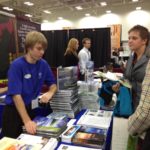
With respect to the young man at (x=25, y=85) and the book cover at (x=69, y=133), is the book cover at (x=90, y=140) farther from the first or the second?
the young man at (x=25, y=85)

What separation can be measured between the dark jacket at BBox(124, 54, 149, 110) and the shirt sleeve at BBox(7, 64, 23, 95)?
2.93 ft

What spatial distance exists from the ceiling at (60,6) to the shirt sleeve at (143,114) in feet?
21.4

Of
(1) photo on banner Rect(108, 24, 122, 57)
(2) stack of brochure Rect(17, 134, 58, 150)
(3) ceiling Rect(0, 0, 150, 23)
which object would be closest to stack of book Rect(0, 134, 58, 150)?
(2) stack of brochure Rect(17, 134, 58, 150)

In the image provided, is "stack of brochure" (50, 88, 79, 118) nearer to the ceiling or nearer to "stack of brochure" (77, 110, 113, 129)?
"stack of brochure" (77, 110, 113, 129)

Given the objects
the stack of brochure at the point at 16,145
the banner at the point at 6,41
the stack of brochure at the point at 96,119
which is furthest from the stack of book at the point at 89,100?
the banner at the point at 6,41

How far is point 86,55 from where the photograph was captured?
412 centimetres

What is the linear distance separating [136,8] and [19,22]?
255 inches

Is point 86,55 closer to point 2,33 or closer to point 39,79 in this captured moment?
point 2,33

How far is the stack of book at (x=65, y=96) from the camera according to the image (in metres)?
1.74

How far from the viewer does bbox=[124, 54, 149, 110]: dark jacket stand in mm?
1562

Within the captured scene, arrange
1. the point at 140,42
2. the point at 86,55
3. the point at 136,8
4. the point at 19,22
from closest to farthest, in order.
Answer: the point at 140,42
the point at 19,22
the point at 86,55
the point at 136,8

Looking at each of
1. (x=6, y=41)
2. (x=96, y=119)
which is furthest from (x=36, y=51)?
(x=6, y=41)

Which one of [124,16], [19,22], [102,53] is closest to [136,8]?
[124,16]

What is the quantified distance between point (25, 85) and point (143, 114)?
0.83 meters
